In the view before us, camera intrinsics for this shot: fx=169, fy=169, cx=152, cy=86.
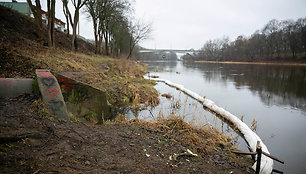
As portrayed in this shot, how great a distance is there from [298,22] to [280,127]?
236ft

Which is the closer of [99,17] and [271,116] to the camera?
[271,116]

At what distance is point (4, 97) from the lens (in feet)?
14.0

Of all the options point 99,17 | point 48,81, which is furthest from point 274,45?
point 48,81

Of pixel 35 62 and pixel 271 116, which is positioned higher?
pixel 35 62

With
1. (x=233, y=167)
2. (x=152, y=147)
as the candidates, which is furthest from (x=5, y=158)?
(x=233, y=167)

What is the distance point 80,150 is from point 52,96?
2.17 meters

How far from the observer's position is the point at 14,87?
454 cm

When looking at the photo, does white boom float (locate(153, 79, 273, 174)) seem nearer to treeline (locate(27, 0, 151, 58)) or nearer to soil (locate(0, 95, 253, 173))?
soil (locate(0, 95, 253, 173))

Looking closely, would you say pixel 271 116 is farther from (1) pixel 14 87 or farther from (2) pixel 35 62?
(2) pixel 35 62

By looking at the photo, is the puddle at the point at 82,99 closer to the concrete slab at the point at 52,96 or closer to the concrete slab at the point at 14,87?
the concrete slab at the point at 52,96

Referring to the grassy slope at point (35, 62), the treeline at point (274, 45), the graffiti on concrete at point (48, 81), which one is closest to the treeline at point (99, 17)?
the grassy slope at point (35, 62)

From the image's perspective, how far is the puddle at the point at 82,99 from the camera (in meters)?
6.04

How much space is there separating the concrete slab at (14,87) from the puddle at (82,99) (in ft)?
3.64

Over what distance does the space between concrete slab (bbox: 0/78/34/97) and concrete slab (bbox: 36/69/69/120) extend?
0.35 meters
